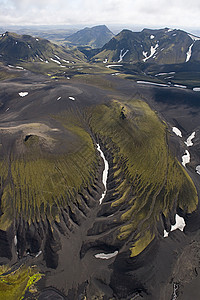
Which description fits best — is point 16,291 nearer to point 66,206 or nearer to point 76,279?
point 76,279

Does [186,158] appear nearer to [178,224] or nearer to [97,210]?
[178,224]

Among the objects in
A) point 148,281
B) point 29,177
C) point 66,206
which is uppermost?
point 29,177

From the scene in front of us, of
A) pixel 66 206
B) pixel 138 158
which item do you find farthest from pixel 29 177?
pixel 138 158

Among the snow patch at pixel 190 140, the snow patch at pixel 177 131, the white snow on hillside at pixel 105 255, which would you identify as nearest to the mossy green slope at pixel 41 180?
the white snow on hillside at pixel 105 255

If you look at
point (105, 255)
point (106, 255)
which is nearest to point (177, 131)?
point (106, 255)

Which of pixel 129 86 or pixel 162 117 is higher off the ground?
pixel 129 86

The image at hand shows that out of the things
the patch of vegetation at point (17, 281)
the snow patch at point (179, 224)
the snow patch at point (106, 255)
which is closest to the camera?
the patch of vegetation at point (17, 281)

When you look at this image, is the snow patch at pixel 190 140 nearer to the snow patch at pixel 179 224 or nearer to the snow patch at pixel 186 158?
the snow patch at pixel 186 158

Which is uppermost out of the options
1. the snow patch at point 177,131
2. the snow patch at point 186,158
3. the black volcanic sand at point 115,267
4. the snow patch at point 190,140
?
the snow patch at point 177,131
